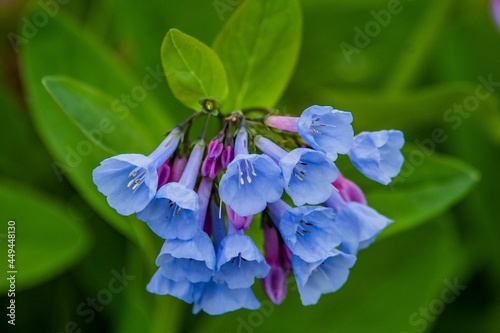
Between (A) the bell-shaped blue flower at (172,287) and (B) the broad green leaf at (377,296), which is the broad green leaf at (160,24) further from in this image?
(A) the bell-shaped blue flower at (172,287)

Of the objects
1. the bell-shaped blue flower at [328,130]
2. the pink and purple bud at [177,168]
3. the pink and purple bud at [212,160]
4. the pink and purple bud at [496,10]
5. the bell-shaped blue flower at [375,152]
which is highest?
the pink and purple bud at [496,10]

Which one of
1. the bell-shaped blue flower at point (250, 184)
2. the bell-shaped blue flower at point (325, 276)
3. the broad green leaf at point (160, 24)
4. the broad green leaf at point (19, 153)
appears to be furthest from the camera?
the broad green leaf at point (19, 153)

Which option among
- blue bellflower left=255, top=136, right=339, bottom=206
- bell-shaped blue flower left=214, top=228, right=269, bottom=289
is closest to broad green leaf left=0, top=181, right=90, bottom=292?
bell-shaped blue flower left=214, top=228, right=269, bottom=289

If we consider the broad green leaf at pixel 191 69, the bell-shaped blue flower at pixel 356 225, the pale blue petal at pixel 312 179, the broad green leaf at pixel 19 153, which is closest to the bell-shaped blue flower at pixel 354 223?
the bell-shaped blue flower at pixel 356 225

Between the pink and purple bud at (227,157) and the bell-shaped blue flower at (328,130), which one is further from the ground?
the bell-shaped blue flower at (328,130)

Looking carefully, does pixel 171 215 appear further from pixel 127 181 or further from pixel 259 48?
pixel 259 48

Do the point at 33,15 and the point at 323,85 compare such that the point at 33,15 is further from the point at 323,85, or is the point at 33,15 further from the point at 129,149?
the point at 323,85

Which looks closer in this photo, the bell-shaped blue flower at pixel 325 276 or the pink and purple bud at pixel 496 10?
the bell-shaped blue flower at pixel 325 276
